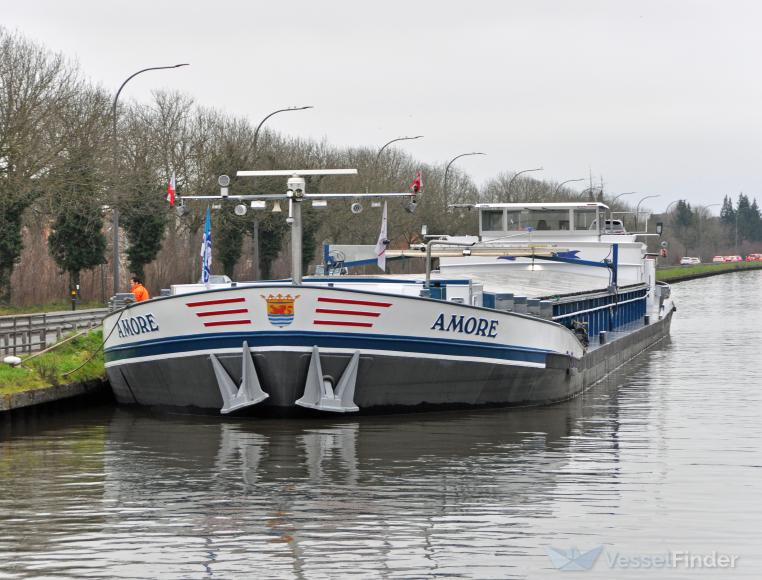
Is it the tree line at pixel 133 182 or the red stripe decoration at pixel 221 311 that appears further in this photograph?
the tree line at pixel 133 182

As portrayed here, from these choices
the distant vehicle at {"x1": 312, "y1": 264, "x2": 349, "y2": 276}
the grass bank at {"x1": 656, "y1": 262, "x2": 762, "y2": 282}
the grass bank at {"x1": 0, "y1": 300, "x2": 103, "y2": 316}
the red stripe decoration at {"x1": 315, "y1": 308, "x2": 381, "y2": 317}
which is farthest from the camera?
the grass bank at {"x1": 656, "y1": 262, "x2": 762, "y2": 282}

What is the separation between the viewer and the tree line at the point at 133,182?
41188mm

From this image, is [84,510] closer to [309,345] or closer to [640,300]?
[309,345]

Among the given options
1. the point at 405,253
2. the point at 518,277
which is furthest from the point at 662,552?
the point at 518,277

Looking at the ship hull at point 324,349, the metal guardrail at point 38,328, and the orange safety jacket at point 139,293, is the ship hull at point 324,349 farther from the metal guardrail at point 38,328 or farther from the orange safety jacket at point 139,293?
the metal guardrail at point 38,328

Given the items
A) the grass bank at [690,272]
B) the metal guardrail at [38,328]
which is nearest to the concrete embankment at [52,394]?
the metal guardrail at [38,328]

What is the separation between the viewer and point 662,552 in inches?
448

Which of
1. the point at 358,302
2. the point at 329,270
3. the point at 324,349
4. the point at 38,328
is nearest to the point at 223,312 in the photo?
the point at 324,349

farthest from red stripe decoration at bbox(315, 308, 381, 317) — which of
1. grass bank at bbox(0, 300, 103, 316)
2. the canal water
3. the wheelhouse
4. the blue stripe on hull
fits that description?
grass bank at bbox(0, 300, 103, 316)

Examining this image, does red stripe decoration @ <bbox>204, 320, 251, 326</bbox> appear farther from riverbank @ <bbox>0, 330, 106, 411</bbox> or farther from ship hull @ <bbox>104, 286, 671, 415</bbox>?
riverbank @ <bbox>0, 330, 106, 411</bbox>

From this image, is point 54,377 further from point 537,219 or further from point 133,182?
point 133,182

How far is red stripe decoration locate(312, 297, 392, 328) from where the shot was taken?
19.0 metres

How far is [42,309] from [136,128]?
13795 millimetres

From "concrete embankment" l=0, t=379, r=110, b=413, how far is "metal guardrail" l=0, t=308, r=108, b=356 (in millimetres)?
1319
